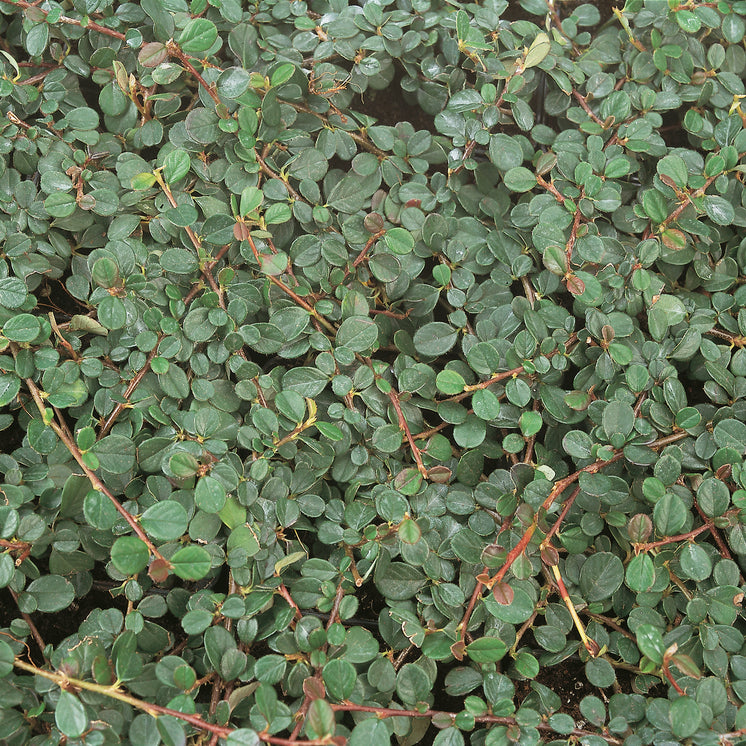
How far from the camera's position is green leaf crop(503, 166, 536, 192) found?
125 centimetres

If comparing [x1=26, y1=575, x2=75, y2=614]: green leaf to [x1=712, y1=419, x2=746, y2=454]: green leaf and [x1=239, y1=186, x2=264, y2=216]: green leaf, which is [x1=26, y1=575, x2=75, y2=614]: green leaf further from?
[x1=712, y1=419, x2=746, y2=454]: green leaf

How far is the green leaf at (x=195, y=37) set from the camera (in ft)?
3.81

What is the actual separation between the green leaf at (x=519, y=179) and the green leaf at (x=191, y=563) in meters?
0.80

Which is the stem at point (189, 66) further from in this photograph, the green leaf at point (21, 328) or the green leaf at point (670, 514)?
the green leaf at point (670, 514)

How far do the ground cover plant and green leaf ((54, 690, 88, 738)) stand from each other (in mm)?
10

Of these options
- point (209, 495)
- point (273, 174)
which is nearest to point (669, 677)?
point (209, 495)

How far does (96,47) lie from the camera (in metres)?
1.30

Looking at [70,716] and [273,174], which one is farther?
[273,174]

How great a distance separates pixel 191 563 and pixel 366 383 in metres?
0.38

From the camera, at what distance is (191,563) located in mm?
939

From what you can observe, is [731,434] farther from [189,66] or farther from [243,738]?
[189,66]

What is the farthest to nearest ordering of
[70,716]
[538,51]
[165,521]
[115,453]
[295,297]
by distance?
1. [538,51]
2. [295,297]
3. [115,453]
4. [165,521]
5. [70,716]

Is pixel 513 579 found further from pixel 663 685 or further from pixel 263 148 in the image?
pixel 263 148

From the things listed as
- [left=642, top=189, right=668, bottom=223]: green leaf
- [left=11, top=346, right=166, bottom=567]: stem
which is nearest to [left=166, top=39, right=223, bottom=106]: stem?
[left=11, top=346, right=166, bottom=567]: stem
